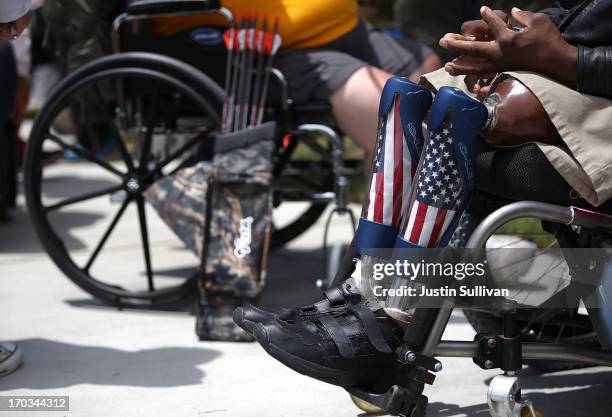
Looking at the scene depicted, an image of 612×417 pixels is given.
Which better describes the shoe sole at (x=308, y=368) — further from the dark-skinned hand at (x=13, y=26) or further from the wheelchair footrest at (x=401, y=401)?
the dark-skinned hand at (x=13, y=26)

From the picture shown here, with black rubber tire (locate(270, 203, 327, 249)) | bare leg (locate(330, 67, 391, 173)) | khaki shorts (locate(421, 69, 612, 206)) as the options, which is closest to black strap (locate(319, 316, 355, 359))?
khaki shorts (locate(421, 69, 612, 206))

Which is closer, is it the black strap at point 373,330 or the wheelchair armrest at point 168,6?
the black strap at point 373,330

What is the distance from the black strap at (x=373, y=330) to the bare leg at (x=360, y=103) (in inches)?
48.3

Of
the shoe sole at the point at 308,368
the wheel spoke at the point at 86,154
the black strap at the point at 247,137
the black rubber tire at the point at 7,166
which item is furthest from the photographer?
the black rubber tire at the point at 7,166

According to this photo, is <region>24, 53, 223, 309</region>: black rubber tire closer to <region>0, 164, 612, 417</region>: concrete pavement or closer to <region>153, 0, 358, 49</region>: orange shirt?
<region>0, 164, 612, 417</region>: concrete pavement

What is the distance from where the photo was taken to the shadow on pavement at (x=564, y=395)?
254 centimetres

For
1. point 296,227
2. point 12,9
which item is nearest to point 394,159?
point 12,9

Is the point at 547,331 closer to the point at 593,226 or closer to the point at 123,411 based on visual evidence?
the point at 593,226

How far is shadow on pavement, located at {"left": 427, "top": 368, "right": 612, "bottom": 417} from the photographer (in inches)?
100

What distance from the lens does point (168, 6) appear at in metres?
3.41

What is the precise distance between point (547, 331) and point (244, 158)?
1.12 metres

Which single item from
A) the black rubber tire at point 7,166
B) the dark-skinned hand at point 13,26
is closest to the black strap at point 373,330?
the dark-skinned hand at point 13,26

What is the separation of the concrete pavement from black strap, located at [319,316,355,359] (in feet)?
1.29

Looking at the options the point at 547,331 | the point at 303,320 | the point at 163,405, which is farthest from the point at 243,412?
the point at 547,331
